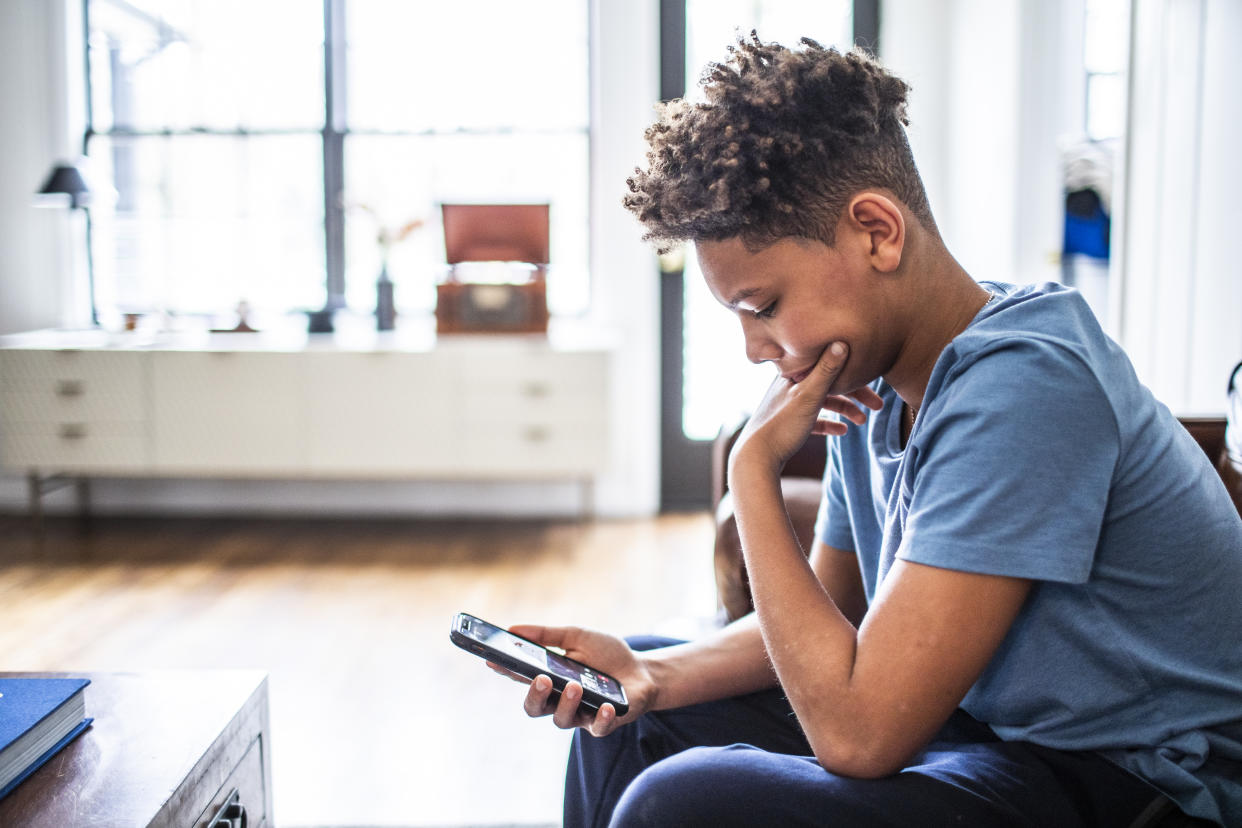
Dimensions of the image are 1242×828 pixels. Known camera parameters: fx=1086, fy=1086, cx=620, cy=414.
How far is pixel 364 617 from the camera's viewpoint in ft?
10.0

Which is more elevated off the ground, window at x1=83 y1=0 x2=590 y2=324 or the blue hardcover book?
window at x1=83 y1=0 x2=590 y2=324

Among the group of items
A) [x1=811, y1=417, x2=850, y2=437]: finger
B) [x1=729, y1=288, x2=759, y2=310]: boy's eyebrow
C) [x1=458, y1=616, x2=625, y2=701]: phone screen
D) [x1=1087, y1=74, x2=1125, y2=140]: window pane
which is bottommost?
[x1=458, y1=616, x2=625, y2=701]: phone screen

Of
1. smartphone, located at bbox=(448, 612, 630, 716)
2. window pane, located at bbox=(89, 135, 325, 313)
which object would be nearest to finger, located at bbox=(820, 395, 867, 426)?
smartphone, located at bbox=(448, 612, 630, 716)

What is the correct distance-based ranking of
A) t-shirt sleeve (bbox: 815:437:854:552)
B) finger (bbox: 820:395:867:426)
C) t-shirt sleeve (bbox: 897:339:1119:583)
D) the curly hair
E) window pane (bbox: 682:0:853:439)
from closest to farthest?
1. t-shirt sleeve (bbox: 897:339:1119:583)
2. the curly hair
3. finger (bbox: 820:395:867:426)
4. t-shirt sleeve (bbox: 815:437:854:552)
5. window pane (bbox: 682:0:853:439)

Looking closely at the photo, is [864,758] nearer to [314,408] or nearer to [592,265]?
[314,408]

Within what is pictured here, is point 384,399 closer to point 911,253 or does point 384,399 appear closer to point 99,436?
point 99,436

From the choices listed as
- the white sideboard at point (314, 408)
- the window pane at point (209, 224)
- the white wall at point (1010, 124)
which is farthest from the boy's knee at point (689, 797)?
the window pane at point (209, 224)

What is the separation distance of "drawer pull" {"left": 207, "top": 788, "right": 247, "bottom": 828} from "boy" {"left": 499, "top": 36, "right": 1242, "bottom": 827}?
0.38 metres

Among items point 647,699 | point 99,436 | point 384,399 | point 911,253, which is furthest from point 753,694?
point 99,436

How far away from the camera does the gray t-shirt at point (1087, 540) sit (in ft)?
2.72

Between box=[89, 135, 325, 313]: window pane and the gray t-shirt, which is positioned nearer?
the gray t-shirt

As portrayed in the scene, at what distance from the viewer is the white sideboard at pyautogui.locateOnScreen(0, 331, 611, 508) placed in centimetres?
377

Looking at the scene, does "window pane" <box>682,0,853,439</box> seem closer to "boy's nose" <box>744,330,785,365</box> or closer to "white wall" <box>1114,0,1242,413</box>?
"white wall" <box>1114,0,1242,413</box>

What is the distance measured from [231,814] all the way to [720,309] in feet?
10.8
